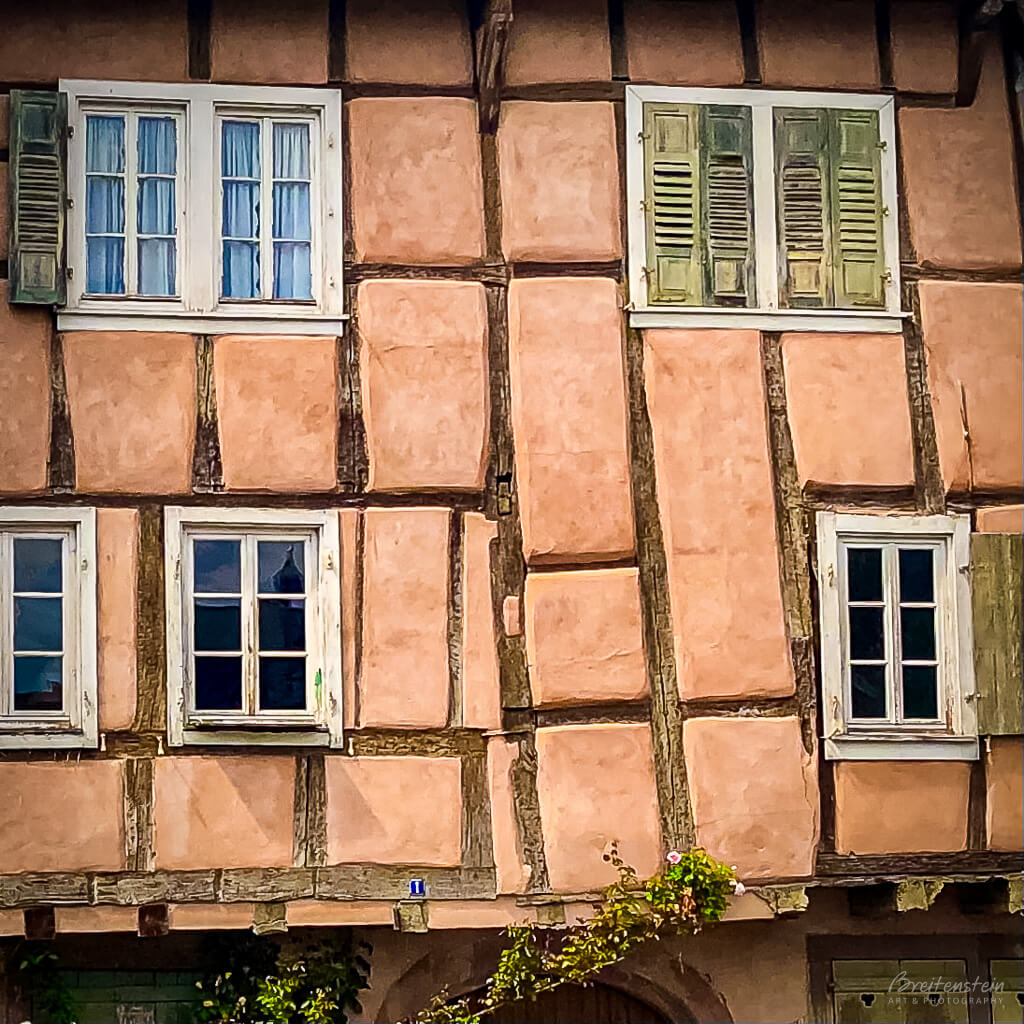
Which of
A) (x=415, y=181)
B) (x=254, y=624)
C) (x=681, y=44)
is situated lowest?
(x=254, y=624)

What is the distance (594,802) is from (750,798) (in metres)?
0.76

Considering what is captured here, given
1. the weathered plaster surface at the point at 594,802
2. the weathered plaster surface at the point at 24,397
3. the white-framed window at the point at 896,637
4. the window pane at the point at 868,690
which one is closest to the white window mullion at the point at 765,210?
the white-framed window at the point at 896,637

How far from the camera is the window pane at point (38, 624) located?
10.5m

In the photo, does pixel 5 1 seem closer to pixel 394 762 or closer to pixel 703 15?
pixel 703 15

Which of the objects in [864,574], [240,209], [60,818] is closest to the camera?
[60,818]

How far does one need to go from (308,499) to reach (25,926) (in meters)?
2.42

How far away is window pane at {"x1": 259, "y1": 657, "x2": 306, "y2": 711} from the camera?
10.6 metres

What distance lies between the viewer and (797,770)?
35.2ft

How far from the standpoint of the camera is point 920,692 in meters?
11.0

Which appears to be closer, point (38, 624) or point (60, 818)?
point (60, 818)

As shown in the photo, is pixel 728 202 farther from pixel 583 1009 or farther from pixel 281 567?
pixel 583 1009

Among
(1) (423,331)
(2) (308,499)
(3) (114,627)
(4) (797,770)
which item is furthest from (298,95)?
(4) (797,770)

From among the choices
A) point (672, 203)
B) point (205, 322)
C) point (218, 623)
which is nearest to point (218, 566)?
point (218, 623)

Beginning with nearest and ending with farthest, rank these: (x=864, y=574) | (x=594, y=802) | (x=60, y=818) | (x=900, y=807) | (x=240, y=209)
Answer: (x=60, y=818), (x=594, y=802), (x=900, y=807), (x=240, y=209), (x=864, y=574)
